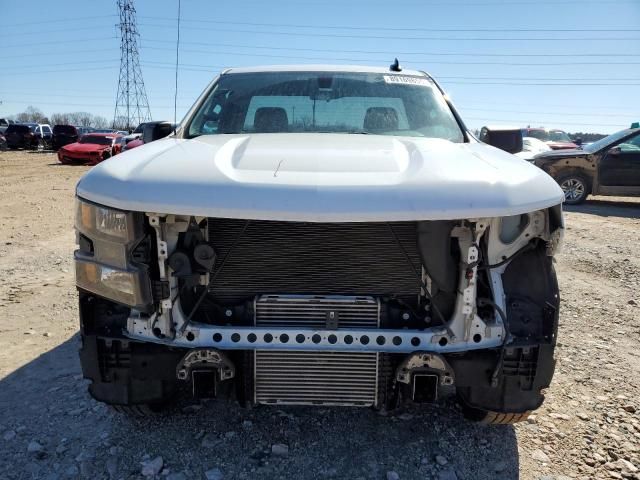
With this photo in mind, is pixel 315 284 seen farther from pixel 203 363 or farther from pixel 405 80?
pixel 405 80

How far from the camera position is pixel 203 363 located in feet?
6.90

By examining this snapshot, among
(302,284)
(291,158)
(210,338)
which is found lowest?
(210,338)

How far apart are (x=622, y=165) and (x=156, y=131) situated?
33.0 ft

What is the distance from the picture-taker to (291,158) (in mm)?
2143

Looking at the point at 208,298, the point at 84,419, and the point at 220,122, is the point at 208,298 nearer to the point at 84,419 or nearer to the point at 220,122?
the point at 84,419

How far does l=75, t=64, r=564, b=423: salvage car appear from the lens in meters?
2.00

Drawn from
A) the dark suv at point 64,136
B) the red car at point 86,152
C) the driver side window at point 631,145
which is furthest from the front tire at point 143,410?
the dark suv at point 64,136

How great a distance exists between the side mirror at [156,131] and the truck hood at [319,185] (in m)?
1.00

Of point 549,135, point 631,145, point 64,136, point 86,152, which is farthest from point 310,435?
point 64,136

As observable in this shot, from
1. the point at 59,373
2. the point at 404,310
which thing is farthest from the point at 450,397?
the point at 59,373

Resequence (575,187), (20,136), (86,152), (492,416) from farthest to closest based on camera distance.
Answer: (20,136)
(86,152)
(575,187)
(492,416)

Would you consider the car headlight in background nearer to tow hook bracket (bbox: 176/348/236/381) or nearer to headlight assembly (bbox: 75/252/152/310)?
headlight assembly (bbox: 75/252/152/310)

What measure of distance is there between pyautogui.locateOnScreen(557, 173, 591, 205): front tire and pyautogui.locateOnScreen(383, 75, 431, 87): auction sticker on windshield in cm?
811

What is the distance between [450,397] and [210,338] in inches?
59.0
